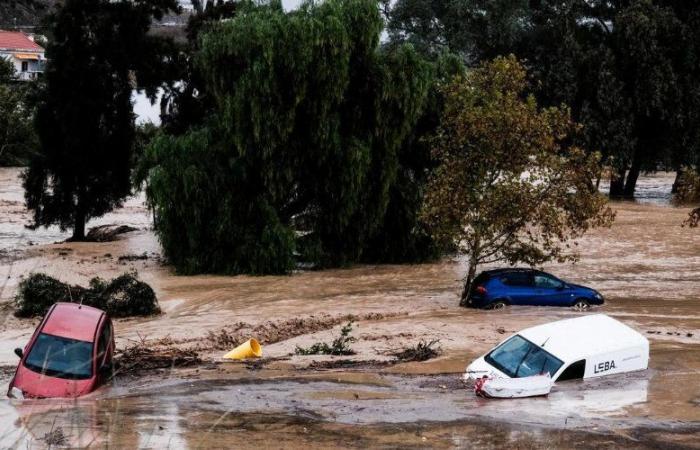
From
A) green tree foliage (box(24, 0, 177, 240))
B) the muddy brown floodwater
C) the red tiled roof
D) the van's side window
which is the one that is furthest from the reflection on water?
the red tiled roof

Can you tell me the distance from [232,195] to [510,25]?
105 feet

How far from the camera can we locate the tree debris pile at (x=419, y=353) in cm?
2128

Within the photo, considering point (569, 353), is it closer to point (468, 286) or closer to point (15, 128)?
point (468, 286)

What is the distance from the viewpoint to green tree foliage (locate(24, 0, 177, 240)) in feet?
141

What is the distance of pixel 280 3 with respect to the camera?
3784 cm

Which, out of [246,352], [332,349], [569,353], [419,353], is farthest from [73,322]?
[569,353]

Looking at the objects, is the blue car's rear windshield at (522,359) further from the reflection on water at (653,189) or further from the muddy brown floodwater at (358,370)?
the reflection on water at (653,189)

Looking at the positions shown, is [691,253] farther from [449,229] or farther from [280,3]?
[280,3]

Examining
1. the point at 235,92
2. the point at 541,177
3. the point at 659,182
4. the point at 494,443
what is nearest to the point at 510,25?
the point at 659,182

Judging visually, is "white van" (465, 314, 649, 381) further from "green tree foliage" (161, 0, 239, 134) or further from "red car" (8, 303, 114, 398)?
"green tree foliage" (161, 0, 239, 134)

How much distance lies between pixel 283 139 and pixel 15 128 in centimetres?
4185

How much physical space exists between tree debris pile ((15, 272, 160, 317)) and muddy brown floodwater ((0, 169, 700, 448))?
67 centimetres

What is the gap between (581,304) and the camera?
2891 centimetres

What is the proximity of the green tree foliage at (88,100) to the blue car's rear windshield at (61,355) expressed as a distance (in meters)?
27.9
